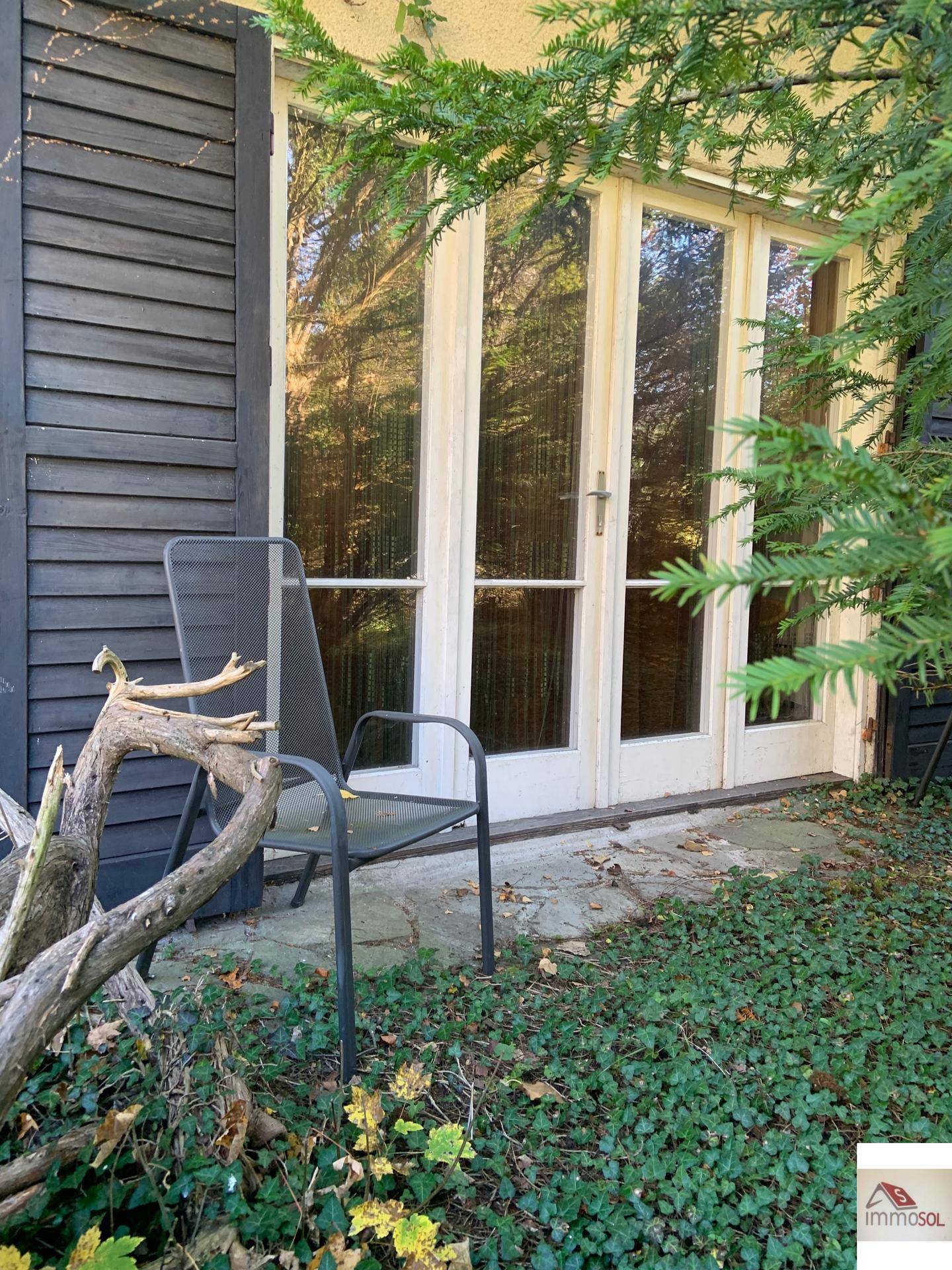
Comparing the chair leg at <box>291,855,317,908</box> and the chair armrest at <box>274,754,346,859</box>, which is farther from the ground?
the chair armrest at <box>274,754,346,859</box>

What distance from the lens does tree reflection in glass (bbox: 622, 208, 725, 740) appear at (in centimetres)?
351

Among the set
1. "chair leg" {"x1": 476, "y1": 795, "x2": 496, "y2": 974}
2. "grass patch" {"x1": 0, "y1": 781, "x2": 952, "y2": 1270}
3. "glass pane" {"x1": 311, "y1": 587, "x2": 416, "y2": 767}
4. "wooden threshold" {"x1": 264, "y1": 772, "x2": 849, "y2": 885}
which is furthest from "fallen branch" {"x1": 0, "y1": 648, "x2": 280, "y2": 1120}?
"glass pane" {"x1": 311, "y1": 587, "x2": 416, "y2": 767}

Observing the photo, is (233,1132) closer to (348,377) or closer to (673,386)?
(348,377)

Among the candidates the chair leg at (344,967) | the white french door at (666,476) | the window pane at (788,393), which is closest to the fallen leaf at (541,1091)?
the chair leg at (344,967)

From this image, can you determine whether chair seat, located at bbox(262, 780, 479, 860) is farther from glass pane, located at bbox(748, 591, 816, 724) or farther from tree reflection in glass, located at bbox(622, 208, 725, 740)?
glass pane, located at bbox(748, 591, 816, 724)

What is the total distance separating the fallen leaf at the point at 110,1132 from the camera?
129 centimetres

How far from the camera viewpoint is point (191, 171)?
2.29 meters

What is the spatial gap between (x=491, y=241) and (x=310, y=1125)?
275 centimetres

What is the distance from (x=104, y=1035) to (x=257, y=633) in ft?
3.31

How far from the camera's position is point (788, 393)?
3.86m

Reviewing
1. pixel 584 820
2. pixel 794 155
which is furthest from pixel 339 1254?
pixel 584 820

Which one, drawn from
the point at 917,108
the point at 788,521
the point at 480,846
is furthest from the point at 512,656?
the point at 917,108

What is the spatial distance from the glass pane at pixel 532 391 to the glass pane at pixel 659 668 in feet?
1.40

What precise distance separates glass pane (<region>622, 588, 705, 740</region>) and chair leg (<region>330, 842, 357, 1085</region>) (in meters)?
2.08
